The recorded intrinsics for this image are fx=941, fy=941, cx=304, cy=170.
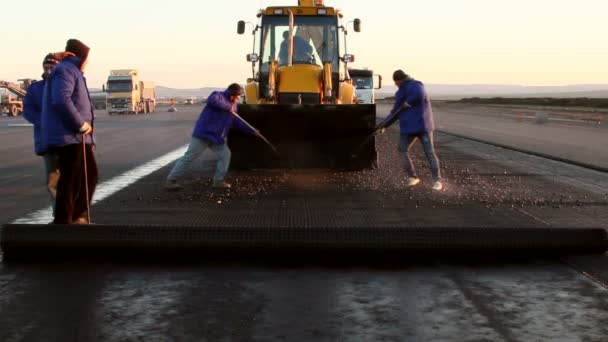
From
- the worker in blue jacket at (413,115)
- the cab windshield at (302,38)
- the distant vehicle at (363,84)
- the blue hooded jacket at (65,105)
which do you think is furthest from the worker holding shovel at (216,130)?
the distant vehicle at (363,84)

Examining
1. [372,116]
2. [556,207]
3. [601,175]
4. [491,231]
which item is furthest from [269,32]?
[491,231]

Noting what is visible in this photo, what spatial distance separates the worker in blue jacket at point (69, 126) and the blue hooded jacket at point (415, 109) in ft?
20.4

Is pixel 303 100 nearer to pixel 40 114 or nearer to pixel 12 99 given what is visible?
pixel 40 114

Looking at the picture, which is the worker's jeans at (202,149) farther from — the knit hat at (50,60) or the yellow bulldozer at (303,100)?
the knit hat at (50,60)

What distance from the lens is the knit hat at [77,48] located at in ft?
28.7

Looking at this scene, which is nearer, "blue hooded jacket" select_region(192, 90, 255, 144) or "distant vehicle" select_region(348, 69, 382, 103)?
"blue hooded jacket" select_region(192, 90, 255, 144)

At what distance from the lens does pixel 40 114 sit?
9664 mm

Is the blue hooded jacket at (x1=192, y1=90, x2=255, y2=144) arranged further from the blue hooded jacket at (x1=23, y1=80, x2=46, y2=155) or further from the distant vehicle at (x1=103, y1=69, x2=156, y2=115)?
the distant vehicle at (x1=103, y1=69, x2=156, y2=115)

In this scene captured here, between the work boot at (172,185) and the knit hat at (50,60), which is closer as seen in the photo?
the knit hat at (50,60)

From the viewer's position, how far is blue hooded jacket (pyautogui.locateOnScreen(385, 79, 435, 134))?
13.9 meters

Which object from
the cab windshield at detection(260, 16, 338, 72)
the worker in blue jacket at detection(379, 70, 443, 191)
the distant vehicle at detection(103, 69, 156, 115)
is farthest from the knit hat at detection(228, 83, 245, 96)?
the distant vehicle at detection(103, 69, 156, 115)

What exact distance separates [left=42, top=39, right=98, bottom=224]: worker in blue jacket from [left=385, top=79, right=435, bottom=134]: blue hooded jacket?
20.4ft

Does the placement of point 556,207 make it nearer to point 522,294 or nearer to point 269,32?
point 522,294

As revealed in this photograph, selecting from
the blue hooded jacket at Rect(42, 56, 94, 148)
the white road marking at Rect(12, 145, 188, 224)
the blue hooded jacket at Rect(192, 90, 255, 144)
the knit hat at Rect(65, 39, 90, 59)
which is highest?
the knit hat at Rect(65, 39, 90, 59)
